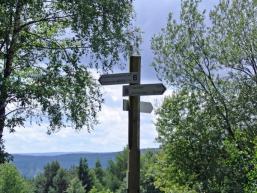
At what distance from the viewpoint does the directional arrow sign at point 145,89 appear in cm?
765

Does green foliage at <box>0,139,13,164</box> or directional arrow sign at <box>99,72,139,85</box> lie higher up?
directional arrow sign at <box>99,72,139,85</box>

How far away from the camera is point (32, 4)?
11.7m

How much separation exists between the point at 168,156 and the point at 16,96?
68.9 ft

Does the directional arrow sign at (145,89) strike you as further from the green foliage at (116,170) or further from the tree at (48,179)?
the green foliage at (116,170)

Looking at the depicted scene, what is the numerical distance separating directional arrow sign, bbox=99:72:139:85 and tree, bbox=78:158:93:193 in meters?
93.6

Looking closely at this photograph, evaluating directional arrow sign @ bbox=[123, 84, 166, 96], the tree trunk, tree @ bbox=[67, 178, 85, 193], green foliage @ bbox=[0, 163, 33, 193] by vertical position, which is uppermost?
the tree trunk

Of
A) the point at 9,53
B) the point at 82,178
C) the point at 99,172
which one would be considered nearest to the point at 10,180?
the point at 82,178

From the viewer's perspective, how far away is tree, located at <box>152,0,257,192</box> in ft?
86.1

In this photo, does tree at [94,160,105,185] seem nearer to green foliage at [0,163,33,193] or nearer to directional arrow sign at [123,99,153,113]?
green foliage at [0,163,33,193]

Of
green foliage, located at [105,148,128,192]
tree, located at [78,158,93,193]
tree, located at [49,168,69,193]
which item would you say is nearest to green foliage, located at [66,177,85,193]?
tree, located at [78,158,93,193]

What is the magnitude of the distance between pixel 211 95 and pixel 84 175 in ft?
259

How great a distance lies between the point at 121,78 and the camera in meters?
7.87

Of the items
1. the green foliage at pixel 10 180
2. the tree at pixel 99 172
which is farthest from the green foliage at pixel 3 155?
the tree at pixel 99 172

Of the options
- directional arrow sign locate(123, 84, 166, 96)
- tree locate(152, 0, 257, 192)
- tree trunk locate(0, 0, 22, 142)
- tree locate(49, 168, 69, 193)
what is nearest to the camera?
directional arrow sign locate(123, 84, 166, 96)
